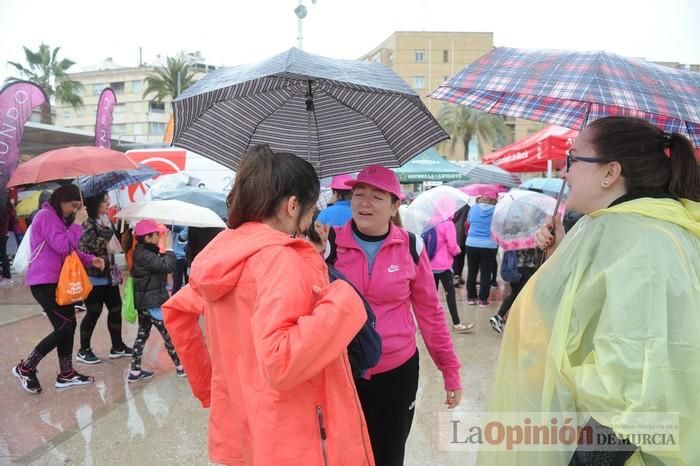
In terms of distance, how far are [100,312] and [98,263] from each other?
1.94 feet

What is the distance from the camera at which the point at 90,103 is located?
6366 cm

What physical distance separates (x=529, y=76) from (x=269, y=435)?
5.68 feet

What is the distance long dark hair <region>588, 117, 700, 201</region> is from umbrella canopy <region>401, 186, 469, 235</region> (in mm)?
4998

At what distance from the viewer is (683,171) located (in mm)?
1507

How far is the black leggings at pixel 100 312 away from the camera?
5012 millimetres

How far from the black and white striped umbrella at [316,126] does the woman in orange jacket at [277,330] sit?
0.99 metres

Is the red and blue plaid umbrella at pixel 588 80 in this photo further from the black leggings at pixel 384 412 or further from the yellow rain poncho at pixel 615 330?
the black leggings at pixel 384 412

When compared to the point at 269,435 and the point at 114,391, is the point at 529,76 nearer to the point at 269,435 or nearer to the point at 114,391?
the point at 269,435

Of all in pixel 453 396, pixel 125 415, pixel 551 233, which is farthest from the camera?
pixel 125 415

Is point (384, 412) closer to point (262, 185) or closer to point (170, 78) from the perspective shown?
point (262, 185)

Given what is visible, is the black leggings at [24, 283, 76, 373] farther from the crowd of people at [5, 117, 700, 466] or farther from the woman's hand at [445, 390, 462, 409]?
the woman's hand at [445, 390, 462, 409]

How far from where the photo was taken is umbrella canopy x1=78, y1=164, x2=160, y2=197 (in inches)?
223

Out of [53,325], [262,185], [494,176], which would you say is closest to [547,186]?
[494,176]

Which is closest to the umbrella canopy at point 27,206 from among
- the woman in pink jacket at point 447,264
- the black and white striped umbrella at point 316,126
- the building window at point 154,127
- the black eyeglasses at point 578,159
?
the woman in pink jacket at point 447,264
